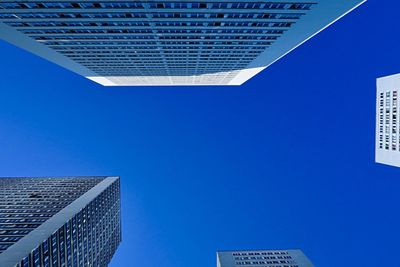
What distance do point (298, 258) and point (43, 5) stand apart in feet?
351

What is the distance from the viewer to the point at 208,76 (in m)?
122

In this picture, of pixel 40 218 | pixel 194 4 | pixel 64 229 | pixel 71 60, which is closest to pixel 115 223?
pixel 40 218

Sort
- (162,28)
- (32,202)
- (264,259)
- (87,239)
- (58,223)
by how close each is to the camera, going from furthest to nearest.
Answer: (264,259), (32,202), (87,239), (58,223), (162,28)

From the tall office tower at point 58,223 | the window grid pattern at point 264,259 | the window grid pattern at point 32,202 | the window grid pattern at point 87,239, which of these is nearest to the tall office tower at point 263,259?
the window grid pattern at point 264,259

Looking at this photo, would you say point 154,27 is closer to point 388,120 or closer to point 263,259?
point 388,120

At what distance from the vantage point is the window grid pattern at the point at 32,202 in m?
75.3

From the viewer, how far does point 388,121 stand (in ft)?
284

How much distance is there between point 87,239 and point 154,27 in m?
58.2

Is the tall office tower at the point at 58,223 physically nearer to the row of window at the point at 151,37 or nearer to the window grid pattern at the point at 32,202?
the window grid pattern at the point at 32,202

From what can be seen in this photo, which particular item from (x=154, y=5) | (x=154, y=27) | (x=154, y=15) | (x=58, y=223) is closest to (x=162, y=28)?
(x=154, y=27)

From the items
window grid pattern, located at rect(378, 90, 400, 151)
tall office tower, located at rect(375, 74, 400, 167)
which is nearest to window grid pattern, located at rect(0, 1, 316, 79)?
tall office tower, located at rect(375, 74, 400, 167)

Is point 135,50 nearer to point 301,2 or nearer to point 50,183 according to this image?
point 301,2

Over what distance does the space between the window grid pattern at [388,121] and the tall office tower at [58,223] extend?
74.0m

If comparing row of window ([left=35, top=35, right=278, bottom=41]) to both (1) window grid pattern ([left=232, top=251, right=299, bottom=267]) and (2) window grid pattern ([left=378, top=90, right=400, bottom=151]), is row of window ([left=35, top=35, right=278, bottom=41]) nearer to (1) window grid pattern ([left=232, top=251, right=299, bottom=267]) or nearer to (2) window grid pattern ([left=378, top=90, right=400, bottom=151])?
(2) window grid pattern ([left=378, top=90, right=400, bottom=151])
